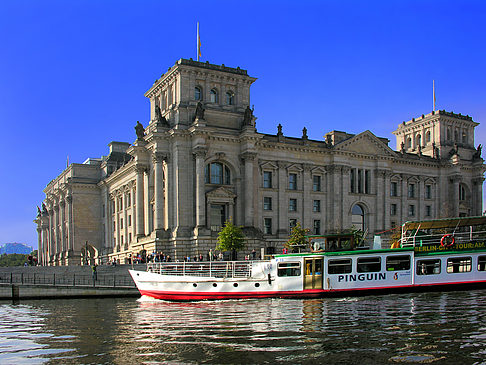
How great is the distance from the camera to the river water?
16.8 m

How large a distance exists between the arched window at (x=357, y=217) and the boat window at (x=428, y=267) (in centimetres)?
4419

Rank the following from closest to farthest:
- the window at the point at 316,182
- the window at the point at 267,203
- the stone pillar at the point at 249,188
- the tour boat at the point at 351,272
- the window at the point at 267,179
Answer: the tour boat at the point at 351,272 < the stone pillar at the point at 249,188 < the window at the point at 267,203 < the window at the point at 267,179 < the window at the point at 316,182

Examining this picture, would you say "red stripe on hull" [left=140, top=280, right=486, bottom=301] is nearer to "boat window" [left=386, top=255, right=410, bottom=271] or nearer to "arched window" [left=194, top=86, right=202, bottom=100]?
"boat window" [left=386, top=255, right=410, bottom=271]

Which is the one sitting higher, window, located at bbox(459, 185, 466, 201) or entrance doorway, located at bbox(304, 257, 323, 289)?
window, located at bbox(459, 185, 466, 201)

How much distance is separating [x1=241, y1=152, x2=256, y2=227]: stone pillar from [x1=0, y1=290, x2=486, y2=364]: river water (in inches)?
1466

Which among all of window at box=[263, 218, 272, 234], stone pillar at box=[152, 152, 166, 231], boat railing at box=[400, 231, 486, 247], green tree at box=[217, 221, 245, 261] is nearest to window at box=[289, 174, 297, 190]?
window at box=[263, 218, 272, 234]

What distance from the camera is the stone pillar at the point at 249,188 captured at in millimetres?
70938

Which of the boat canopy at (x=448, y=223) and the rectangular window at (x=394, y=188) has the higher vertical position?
the rectangular window at (x=394, y=188)

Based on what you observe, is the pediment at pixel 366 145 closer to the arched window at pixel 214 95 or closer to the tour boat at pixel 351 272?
the arched window at pixel 214 95

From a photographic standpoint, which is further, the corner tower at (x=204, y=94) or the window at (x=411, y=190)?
the window at (x=411, y=190)

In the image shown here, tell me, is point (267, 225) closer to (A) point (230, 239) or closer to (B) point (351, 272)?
(A) point (230, 239)

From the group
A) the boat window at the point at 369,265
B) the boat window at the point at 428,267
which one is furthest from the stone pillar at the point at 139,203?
the boat window at the point at 428,267

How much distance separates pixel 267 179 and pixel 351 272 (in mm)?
39340

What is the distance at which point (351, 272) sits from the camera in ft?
124
